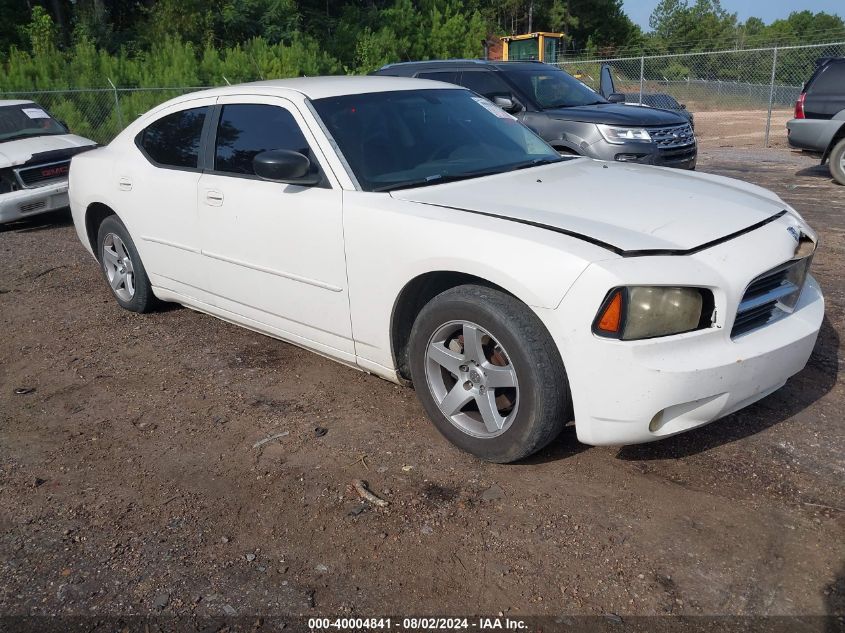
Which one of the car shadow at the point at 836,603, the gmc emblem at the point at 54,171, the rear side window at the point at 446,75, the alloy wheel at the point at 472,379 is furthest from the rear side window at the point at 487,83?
the car shadow at the point at 836,603

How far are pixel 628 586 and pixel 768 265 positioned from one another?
1432 millimetres

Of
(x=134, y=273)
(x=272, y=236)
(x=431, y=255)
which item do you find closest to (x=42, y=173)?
(x=134, y=273)

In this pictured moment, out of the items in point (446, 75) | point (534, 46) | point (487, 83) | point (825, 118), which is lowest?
point (825, 118)

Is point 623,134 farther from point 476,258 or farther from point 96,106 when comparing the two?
point 96,106

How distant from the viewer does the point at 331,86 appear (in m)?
4.29

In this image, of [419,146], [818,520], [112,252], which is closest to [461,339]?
[419,146]

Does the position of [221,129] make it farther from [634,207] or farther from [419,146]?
[634,207]

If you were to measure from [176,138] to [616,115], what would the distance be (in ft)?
18.7

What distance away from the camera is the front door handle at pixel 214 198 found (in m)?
4.32

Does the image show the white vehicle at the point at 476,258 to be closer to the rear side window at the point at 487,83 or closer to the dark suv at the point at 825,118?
the rear side window at the point at 487,83

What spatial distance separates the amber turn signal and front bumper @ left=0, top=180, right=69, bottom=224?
8474 millimetres

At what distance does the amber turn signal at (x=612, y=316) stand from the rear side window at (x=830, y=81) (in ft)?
32.2

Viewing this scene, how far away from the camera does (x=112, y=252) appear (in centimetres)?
562

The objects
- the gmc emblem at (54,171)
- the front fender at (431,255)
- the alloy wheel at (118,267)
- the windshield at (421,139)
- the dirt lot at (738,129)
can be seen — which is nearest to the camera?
the front fender at (431,255)
